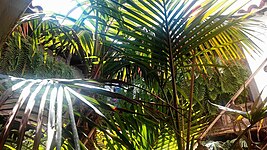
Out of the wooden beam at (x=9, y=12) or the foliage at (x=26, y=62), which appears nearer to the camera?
the wooden beam at (x=9, y=12)

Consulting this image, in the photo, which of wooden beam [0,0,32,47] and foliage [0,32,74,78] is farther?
foliage [0,32,74,78]

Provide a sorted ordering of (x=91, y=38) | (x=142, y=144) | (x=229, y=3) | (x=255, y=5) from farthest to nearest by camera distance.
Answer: (x=255, y=5)
(x=91, y=38)
(x=142, y=144)
(x=229, y=3)

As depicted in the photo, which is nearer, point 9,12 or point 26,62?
point 9,12

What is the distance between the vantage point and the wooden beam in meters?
0.41

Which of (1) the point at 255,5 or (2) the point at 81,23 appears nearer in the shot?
(2) the point at 81,23

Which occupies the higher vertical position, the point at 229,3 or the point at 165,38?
the point at 229,3

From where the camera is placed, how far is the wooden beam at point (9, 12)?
0.41 m

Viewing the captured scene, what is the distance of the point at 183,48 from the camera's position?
954 mm

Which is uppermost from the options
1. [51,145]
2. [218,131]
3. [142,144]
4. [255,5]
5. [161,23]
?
[255,5]

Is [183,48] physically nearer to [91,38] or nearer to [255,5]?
[91,38]

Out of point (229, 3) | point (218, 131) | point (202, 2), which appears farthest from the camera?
point (218, 131)

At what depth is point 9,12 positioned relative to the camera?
1.38ft

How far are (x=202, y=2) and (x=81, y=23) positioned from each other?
0.47 metres

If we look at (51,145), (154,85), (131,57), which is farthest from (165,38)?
(51,145)
